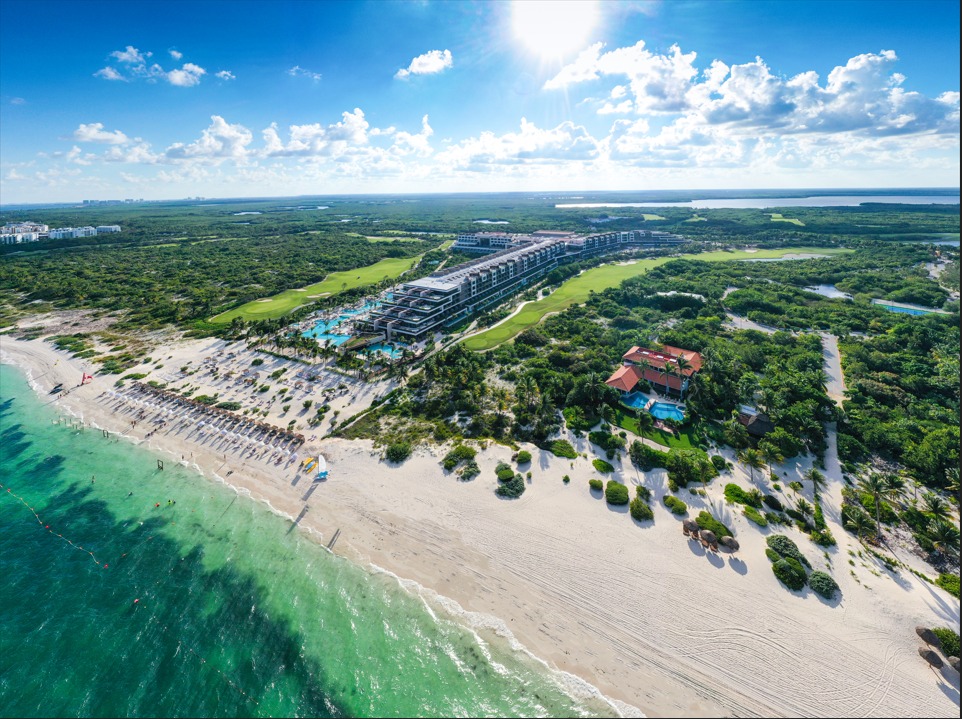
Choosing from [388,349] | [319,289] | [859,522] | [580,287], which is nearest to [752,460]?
[859,522]

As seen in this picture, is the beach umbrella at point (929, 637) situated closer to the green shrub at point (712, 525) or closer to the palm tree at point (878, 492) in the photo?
the palm tree at point (878, 492)

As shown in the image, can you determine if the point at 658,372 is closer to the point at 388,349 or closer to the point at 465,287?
the point at 388,349

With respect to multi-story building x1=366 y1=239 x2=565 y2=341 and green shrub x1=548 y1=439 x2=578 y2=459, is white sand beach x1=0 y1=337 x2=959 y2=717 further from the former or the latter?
multi-story building x1=366 y1=239 x2=565 y2=341

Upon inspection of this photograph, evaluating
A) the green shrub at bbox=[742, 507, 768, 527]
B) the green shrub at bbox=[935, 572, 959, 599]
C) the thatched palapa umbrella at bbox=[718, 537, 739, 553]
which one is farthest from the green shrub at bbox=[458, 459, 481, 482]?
the green shrub at bbox=[935, 572, 959, 599]

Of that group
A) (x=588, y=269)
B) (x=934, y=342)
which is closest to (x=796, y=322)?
(x=934, y=342)

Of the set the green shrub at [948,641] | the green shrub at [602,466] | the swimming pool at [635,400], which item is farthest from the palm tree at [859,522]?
the swimming pool at [635,400]

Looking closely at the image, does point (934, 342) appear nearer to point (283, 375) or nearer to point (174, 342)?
point (283, 375)
